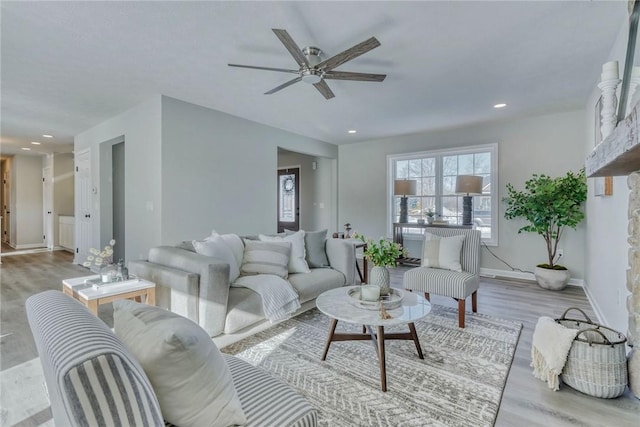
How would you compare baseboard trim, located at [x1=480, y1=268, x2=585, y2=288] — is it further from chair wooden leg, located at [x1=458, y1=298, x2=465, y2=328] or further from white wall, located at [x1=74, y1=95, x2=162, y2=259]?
white wall, located at [x1=74, y1=95, x2=162, y2=259]

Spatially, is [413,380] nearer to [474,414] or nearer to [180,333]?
[474,414]

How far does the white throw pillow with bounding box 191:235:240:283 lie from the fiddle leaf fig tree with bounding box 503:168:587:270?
158 inches

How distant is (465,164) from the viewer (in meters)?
5.34

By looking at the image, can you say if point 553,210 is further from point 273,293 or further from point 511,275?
point 273,293

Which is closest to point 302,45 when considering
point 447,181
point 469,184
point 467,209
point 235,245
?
point 235,245

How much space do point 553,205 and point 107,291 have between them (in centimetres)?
507

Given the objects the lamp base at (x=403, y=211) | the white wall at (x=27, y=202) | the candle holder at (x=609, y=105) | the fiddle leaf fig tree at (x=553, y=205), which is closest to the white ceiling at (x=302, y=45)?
the candle holder at (x=609, y=105)

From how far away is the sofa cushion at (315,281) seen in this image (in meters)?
2.89

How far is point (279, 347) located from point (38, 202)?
8995 millimetres

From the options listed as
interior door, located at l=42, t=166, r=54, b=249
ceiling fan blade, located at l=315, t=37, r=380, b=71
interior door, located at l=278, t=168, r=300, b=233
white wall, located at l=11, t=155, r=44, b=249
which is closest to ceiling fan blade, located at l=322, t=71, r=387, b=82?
ceiling fan blade, located at l=315, t=37, r=380, b=71

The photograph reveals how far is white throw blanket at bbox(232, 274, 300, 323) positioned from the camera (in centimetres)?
255

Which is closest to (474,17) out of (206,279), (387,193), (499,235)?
(206,279)

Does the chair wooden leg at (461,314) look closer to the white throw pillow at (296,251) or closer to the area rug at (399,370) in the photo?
the area rug at (399,370)

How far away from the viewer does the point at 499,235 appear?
500 cm
